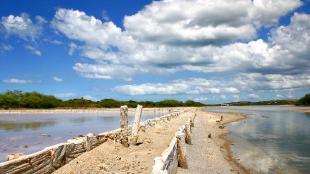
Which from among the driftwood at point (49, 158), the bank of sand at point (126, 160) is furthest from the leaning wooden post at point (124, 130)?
the driftwood at point (49, 158)

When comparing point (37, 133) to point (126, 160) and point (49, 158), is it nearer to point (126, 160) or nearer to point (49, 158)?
point (126, 160)

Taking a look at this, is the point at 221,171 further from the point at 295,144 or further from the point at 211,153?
the point at 295,144

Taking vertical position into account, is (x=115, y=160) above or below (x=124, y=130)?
below

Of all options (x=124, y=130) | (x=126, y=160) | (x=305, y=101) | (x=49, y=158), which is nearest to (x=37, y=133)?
(x=124, y=130)

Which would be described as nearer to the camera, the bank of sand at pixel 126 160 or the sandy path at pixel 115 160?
the sandy path at pixel 115 160

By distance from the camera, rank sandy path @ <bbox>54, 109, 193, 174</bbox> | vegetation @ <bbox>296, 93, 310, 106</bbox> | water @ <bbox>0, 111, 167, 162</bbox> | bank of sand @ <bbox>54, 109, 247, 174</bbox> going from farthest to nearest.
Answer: vegetation @ <bbox>296, 93, 310, 106</bbox> → water @ <bbox>0, 111, 167, 162</bbox> → bank of sand @ <bbox>54, 109, 247, 174</bbox> → sandy path @ <bbox>54, 109, 193, 174</bbox>

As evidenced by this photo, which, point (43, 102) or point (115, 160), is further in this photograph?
point (43, 102)

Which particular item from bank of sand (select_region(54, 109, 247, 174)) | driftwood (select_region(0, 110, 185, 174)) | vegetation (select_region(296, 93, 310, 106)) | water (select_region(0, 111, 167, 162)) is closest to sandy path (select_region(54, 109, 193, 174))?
bank of sand (select_region(54, 109, 247, 174))

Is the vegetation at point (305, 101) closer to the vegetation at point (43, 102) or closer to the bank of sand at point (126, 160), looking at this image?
the vegetation at point (43, 102)

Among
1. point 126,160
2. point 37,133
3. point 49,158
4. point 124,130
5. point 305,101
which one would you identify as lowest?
point 126,160

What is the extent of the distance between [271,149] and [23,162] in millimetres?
16677

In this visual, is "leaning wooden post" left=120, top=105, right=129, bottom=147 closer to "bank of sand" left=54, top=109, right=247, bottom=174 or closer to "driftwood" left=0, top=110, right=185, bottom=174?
"bank of sand" left=54, top=109, right=247, bottom=174

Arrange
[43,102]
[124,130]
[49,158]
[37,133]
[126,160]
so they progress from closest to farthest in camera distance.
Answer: [49,158] < [126,160] < [124,130] < [37,133] < [43,102]

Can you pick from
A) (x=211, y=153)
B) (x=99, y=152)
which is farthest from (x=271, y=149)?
(x=99, y=152)
